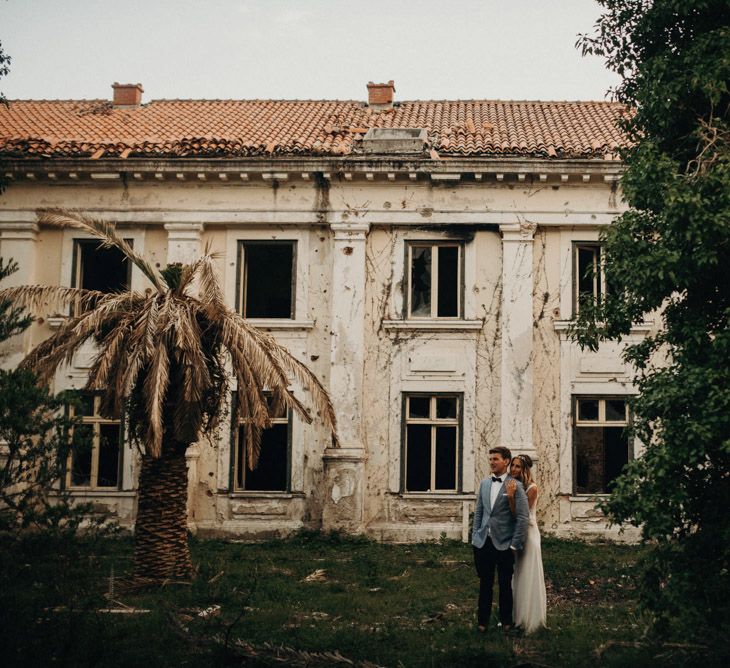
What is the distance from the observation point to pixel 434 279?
706 inches

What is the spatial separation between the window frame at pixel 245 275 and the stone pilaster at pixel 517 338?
13.8ft

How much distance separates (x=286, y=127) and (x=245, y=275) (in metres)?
3.70

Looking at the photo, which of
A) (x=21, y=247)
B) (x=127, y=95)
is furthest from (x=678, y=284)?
(x=127, y=95)

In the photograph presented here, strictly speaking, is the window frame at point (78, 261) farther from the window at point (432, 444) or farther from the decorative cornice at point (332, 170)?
the window at point (432, 444)

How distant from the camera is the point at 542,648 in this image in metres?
8.52

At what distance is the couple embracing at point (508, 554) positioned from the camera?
925 centimetres

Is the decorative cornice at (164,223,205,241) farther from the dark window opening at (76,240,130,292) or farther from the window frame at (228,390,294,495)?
the window frame at (228,390,294,495)

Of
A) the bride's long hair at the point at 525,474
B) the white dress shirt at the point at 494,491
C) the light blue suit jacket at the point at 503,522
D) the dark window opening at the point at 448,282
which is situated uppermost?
the dark window opening at the point at 448,282

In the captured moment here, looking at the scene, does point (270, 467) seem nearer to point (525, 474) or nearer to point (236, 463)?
point (236, 463)

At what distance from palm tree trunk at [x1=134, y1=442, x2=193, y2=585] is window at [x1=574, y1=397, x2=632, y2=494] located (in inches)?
326

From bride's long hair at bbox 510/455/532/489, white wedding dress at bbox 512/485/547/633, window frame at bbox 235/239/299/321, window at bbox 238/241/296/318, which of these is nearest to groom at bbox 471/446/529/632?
white wedding dress at bbox 512/485/547/633

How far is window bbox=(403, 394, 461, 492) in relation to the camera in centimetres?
1747

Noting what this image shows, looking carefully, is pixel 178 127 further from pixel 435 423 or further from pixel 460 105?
pixel 435 423

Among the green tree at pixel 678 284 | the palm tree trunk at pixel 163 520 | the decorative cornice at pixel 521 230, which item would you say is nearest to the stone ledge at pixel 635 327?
the decorative cornice at pixel 521 230
